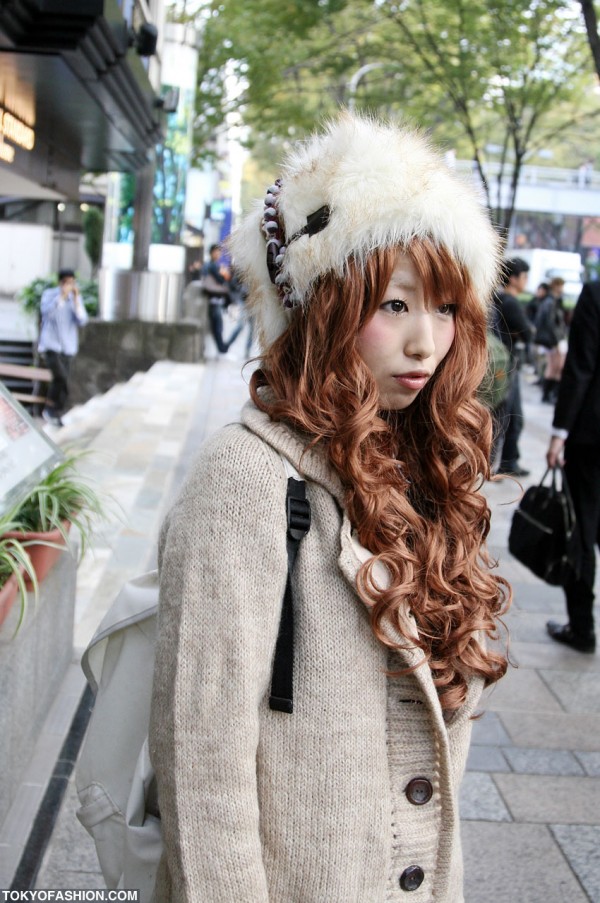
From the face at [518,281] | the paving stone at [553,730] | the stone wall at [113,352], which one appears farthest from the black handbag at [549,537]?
the stone wall at [113,352]

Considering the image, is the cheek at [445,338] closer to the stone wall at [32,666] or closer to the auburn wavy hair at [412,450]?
the auburn wavy hair at [412,450]

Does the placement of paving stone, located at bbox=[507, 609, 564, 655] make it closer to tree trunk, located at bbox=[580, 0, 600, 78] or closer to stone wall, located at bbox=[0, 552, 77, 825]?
stone wall, located at bbox=[0, 552, 77, 825]

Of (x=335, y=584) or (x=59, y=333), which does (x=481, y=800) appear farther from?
(x=59, y=333)

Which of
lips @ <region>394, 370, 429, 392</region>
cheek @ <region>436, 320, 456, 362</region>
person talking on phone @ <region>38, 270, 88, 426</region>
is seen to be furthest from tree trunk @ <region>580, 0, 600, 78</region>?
person talking on phone @ <region>38, 270, 88, 426</region>

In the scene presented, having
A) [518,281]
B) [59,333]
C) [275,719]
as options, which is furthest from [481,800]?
[59,333]

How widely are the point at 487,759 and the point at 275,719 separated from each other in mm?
2781

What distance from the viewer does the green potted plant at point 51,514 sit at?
3199 mm

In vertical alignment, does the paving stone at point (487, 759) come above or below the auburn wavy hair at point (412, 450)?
below

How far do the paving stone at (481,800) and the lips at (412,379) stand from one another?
7.78ft

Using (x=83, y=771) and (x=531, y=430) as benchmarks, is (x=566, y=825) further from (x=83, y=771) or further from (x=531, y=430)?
(x=531, y=430)

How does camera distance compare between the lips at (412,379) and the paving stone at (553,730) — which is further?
the paving stone at (553,730)

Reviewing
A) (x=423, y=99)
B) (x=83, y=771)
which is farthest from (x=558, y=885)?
(x=423, y=99)

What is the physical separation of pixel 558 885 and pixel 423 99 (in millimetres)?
20454

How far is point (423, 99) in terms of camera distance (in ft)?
69.9
